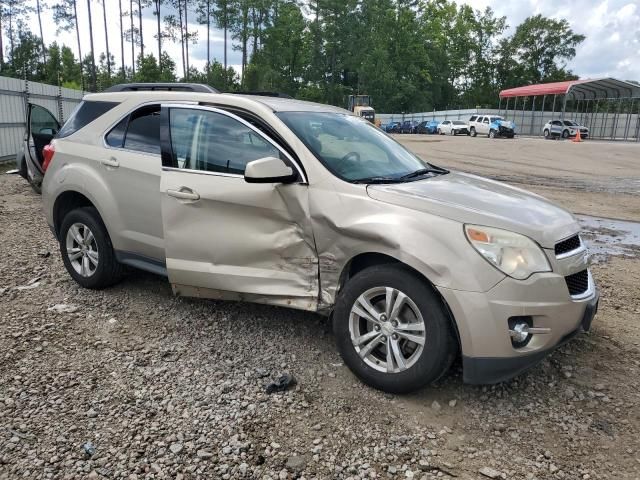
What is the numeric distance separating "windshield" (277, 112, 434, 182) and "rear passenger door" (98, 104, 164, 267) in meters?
1.19

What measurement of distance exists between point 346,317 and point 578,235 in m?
1.59

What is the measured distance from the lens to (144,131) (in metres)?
4.43

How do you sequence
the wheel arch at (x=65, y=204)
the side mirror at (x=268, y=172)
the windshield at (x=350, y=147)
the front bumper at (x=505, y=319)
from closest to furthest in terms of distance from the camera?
the front bumper at (x=505, y=319) < the side mirror at (x=268, y=172) < the windshield at (x=350, y=147) < the wheel arch at (x=65, y=204)

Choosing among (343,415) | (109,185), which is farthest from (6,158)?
(343,415)

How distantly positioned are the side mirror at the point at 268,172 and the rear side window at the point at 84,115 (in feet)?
6.50

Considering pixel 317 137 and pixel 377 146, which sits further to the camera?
pixel 377 146

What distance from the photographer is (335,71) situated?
74562mm

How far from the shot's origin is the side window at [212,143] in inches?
151

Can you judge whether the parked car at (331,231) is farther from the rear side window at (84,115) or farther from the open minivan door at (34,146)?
the open minivan door at (34,146)

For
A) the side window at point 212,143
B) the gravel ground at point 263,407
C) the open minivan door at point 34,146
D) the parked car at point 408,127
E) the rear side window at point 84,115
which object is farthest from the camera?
the parked car at point 408,127

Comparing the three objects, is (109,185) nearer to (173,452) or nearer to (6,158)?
(173,452)

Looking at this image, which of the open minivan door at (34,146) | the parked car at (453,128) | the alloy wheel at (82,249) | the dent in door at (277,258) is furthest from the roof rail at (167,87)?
the parked car at (453,128)

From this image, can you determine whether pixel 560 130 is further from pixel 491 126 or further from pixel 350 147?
pixel 350 147

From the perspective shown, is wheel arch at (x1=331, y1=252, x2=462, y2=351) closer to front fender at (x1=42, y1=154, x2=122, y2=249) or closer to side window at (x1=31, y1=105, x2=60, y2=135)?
front fender at (x1=42, y1=154, x2=122, y2=249)
